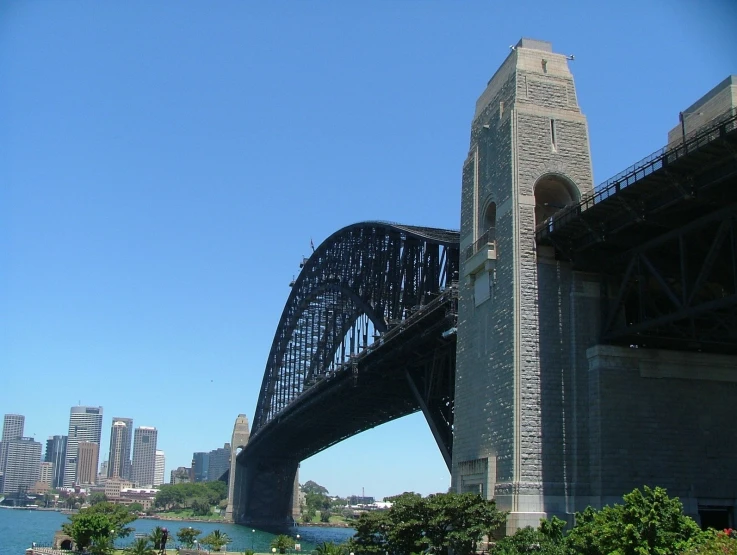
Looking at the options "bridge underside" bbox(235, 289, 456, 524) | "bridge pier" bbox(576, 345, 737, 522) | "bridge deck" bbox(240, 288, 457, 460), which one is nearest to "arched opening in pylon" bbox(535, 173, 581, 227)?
"bridge pier" bbox(576, 345, 737, 522)

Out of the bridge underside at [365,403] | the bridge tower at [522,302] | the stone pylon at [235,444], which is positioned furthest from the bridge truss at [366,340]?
the stone pylon at [235,444]

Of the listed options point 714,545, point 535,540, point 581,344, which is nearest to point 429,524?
point 535,540

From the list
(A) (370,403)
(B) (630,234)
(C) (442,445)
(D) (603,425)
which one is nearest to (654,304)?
(B) (630,234)

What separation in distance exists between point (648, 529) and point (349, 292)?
67664 mm

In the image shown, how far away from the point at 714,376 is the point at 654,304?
3374mm

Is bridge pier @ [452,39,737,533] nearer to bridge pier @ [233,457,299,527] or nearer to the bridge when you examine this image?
the bridge

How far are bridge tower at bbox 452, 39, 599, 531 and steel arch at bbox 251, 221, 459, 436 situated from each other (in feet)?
73.5

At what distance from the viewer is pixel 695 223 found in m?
26.6

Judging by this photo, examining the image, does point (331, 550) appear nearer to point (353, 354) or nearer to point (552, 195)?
point (552, 195)

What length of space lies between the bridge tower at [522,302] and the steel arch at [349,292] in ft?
73.5

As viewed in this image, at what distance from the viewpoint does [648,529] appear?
70.7 ft

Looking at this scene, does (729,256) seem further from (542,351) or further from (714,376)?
(542,351)

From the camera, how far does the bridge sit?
91.2 ft

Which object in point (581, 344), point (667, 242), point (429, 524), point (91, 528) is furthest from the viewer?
point (91, 528)
